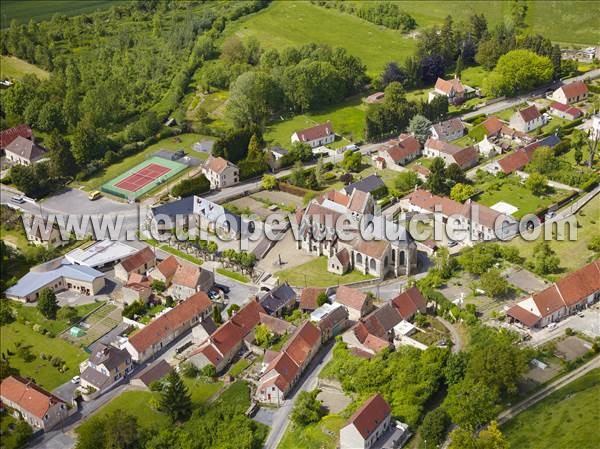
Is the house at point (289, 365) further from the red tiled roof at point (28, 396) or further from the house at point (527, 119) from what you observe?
the house at point (527, 119)

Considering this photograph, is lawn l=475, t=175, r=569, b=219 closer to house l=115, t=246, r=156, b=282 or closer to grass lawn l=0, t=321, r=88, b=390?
house l=115, t=246, r=156, b=282

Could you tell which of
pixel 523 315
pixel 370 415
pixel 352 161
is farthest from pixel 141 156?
pixel 370 415

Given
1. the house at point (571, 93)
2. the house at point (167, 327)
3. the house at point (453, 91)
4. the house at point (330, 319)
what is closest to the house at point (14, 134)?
the house at point (167, 327)

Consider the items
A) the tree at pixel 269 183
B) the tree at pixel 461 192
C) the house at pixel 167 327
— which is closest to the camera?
the house at pixel 167 327

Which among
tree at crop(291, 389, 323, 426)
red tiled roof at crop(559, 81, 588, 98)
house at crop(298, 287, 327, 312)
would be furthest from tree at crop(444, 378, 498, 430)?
red tiled roof at crop(559, 81, 588, 98)

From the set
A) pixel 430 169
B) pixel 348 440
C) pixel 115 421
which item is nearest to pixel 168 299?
pixel 115 421

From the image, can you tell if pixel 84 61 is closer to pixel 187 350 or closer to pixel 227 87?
pixel 227 87

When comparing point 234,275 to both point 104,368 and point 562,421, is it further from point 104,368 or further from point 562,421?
point 562,421
